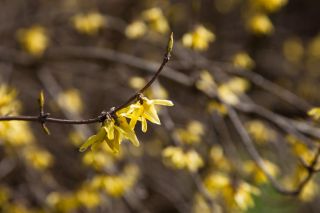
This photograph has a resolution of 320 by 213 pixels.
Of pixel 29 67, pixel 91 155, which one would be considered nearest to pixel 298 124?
pixel 91 155

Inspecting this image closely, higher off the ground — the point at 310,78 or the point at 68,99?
the point at 310,78

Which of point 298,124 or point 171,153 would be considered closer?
point 171,153

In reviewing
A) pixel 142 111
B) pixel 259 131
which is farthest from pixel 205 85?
pixel 142 111

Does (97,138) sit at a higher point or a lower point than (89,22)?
lower

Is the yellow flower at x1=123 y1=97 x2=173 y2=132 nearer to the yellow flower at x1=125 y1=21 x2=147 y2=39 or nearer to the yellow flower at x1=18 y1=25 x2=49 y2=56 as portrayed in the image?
the yellow flower at x1=125 y1=21 x2=147 y2=39

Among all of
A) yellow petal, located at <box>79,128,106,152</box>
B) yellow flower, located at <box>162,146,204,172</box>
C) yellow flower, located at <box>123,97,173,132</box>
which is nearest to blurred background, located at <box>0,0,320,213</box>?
yellow flower, located at <box>162,146,204,172</box>

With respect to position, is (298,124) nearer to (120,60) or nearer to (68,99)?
(120,60)

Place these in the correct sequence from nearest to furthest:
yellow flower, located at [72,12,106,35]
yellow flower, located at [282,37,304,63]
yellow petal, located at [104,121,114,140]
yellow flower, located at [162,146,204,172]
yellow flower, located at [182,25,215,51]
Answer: yellow petal, located at [104,121,114,140] → yellow flower, located at [162,146,204,172] → yellow flower, located at [182,25,215,51] → yellow flower, located at [72,12,106,35] → yellow flower, located at [282,37,304,63]

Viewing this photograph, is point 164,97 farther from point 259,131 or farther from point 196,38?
point 259,131

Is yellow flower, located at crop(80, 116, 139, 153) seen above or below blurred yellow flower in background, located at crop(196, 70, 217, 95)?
below
